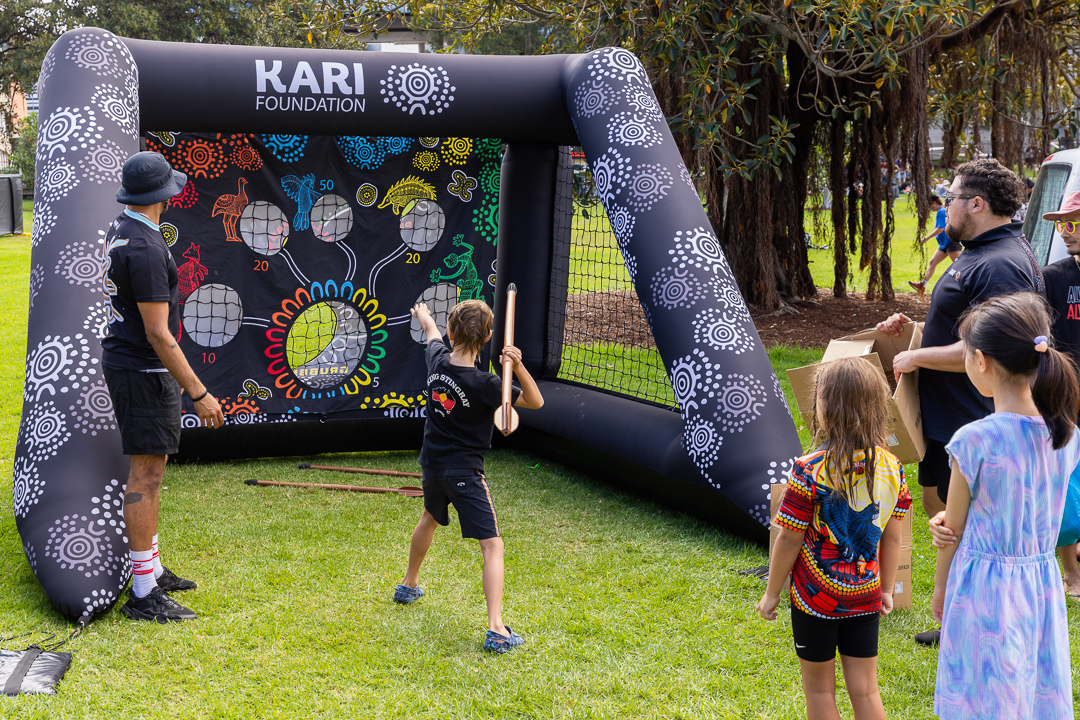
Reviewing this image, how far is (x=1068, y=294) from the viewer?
3773mm

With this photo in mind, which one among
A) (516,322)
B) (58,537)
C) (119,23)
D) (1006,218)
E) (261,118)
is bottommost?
(58,537)

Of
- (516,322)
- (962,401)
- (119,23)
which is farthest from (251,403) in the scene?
(119,23)

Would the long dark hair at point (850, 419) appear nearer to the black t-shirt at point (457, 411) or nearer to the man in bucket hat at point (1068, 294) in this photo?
the black t-shirt at point (457, 411)

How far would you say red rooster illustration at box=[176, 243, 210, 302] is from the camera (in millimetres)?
5770

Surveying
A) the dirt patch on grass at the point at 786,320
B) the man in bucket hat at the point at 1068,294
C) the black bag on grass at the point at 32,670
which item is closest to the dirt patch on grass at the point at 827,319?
the dirt patch on grass at the point at 786,320

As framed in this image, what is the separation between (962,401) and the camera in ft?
11.7

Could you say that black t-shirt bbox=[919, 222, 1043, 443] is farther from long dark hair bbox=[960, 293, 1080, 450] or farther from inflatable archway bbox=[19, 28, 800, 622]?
long dark hair bbox=[960, 293, 1080, 450]

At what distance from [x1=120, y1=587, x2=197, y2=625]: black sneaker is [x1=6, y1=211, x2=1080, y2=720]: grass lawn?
0.06 metres

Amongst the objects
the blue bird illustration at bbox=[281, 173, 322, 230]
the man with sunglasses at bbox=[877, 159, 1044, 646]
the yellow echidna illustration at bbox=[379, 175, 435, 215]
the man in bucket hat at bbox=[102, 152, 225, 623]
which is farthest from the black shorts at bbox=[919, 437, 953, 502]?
the blue bird illustration at bbox=[281, 173, 322, 230]

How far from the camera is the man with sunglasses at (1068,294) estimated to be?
143 inches

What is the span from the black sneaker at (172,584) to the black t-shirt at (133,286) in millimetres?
979

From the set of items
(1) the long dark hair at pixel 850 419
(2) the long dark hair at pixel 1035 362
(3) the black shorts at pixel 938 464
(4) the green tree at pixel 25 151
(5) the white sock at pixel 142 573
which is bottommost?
(5) the white sock at pixel 142 573

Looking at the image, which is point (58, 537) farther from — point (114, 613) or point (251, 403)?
point (251, 403)

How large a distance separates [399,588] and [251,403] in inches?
99.6
